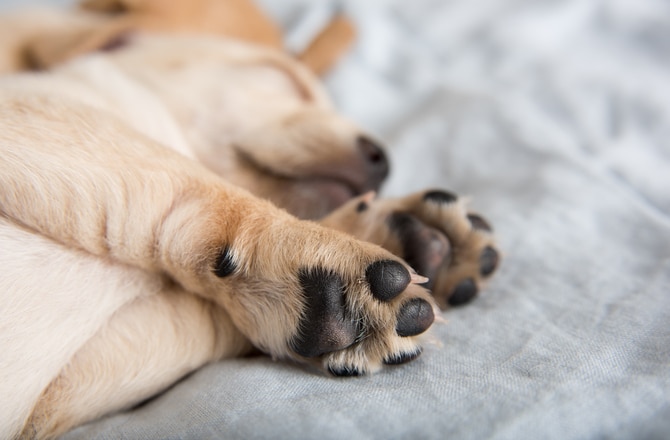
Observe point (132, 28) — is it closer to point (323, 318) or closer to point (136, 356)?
point (136, 356)

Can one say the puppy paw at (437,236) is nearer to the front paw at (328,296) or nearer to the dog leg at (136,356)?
the front paw at (328,296)

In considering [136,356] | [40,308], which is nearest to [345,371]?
[136,356]

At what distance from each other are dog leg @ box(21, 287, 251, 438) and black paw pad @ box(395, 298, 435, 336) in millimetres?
323

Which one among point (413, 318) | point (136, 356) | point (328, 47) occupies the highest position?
point (413, 318)

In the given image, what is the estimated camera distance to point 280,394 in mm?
746

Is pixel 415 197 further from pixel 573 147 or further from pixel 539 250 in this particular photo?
pixel 573 147

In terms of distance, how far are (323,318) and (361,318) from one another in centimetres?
5

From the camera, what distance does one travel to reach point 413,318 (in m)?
0.75

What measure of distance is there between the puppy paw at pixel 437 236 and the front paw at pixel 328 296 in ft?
0.46

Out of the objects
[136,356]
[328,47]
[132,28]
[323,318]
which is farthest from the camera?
[328,47]

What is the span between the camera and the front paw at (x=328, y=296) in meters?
0.74

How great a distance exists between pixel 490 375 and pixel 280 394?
0.29 meters

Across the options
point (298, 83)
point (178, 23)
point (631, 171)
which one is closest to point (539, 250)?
point (631, 171)

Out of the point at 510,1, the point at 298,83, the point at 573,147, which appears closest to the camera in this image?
the point at 573,147
